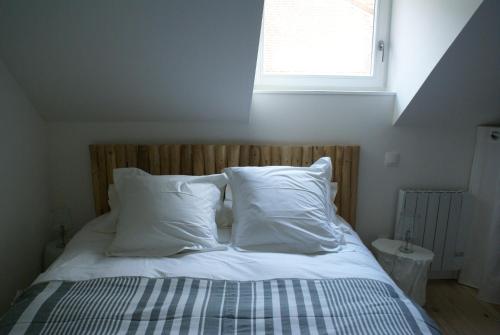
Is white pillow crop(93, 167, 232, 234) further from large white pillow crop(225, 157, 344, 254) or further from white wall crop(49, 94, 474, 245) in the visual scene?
white wall crop(49, 94, 474, 245)

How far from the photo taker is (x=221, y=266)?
1.52m

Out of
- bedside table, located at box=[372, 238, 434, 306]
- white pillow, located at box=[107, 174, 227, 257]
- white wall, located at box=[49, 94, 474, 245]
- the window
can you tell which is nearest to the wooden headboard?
white wall, located at box=[49, 94, 474, 245]

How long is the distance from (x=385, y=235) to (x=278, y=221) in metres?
1.11

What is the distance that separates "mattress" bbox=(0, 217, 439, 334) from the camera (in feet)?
3.75

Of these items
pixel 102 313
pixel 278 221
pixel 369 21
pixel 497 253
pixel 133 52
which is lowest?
pixel 497 253

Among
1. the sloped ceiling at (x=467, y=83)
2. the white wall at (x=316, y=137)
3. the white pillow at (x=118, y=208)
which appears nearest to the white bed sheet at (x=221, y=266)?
the white pillow at (x=118, y=208)

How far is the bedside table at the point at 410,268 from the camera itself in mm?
1981

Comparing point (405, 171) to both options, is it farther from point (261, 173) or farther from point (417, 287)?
point (261, 173)

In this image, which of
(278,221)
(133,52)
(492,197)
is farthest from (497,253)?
(133,52)

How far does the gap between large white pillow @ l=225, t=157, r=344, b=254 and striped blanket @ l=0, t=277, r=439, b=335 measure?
0.30m

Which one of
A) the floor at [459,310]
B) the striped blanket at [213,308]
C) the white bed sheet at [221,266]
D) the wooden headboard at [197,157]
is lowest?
the floor at [459,310]

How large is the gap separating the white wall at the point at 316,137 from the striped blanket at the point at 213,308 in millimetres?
1054

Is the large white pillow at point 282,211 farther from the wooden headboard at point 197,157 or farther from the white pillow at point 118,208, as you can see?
the wooden headboard at point 197,157

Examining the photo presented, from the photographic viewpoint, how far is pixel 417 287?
6.61ft
